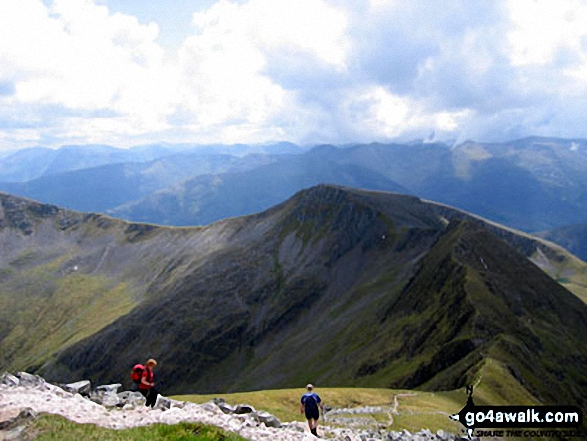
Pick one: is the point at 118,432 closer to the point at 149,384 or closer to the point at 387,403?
the point at 149,384

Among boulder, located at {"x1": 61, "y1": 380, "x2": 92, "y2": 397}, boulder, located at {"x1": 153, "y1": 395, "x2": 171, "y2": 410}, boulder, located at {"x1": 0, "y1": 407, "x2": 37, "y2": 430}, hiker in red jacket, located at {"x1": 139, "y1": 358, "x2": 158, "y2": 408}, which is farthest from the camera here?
boulder, located at {"x1": 61, "y1": 380, "x2": 92, "y2": 397}

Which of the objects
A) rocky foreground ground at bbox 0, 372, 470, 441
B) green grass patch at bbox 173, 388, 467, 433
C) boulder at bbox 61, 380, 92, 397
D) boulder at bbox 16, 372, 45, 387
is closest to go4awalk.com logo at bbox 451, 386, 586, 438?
green grass patch at bbox 173, 388, 467, 433

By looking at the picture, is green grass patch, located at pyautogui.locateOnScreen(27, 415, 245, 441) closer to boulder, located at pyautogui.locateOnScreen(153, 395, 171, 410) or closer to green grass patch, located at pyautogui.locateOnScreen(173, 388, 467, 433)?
boulder, located at pyautogui.locateOnScreen(153, 395, 171, 410)

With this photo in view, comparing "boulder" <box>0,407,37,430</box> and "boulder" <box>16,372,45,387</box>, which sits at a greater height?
"boulder" <box>0,407,37,430</box>

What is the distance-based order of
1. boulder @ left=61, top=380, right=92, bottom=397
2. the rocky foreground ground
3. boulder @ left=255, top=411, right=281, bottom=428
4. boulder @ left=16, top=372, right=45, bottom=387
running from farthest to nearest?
boulder @ left=16, top=372, right=45, bottom=387 < boulder @ left=61, top=380, right=92, bottom=397 < boulder @ left=255, top=411, right=281, bottom=428 < the rocky foreground ground

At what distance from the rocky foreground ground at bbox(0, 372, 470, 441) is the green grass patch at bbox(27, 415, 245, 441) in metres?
0.81

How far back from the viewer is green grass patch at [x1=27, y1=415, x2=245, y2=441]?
69.3 ft

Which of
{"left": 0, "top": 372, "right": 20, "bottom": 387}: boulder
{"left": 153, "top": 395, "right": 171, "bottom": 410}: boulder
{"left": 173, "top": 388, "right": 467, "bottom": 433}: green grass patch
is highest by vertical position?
{"left": 0, "top": 372, "right": 20, "bottom": 387}: boulder

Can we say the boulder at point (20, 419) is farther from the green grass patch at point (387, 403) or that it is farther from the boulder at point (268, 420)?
the green grass patch at point (387, 403)

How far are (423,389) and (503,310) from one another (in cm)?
3492

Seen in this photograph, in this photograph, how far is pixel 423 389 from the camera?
254ft

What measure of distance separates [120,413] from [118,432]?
3.55 m

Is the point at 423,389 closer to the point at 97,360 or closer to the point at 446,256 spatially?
the point at 446,256

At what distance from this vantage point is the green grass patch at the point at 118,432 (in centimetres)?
2111
